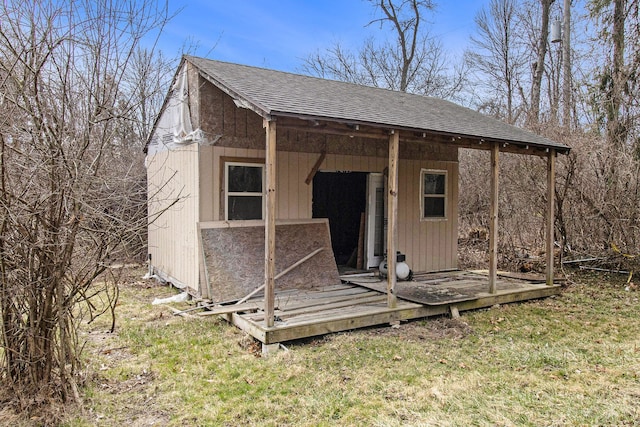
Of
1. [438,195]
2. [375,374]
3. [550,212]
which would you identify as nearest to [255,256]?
[375,374]

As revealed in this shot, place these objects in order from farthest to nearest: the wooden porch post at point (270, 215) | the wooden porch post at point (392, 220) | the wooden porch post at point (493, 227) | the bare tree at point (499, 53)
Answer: the bare tree at point (499, 53) < the wooden porch post at point (493, 227) < the wooden porch post at point (392, 220) < the wooden porch post at point (270, 215)

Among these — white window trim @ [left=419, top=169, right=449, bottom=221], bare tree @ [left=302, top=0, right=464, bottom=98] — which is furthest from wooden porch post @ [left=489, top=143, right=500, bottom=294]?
bare tree @ [left=302, top=0, right=464, bottom=98]

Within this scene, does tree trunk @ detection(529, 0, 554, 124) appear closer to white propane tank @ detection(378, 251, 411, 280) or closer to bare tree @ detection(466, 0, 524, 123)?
bare tree @ detection(466, 0, 524, 123)

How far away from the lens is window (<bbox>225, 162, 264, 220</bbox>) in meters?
6.80

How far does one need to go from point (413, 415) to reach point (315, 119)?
3.14 metres

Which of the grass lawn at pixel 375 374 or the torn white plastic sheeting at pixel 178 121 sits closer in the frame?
the grass lawn at pixel 375 374

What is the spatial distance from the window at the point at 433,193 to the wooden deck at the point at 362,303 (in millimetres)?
1449

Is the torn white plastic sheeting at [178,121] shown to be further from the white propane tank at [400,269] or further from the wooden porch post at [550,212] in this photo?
the wooden porch post at [550,212]

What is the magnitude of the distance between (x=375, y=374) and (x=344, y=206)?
7.08 m

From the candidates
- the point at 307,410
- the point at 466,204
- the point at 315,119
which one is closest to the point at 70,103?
the point at 315,119

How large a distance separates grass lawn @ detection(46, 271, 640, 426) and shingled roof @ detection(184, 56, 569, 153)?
260 centimetres

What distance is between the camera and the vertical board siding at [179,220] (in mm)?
6695

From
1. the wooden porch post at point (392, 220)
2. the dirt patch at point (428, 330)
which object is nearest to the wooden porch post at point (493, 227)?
the dirt patch at point (428, 330)

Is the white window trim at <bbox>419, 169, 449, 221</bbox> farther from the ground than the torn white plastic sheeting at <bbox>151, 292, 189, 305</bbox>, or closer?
farther from the ground
